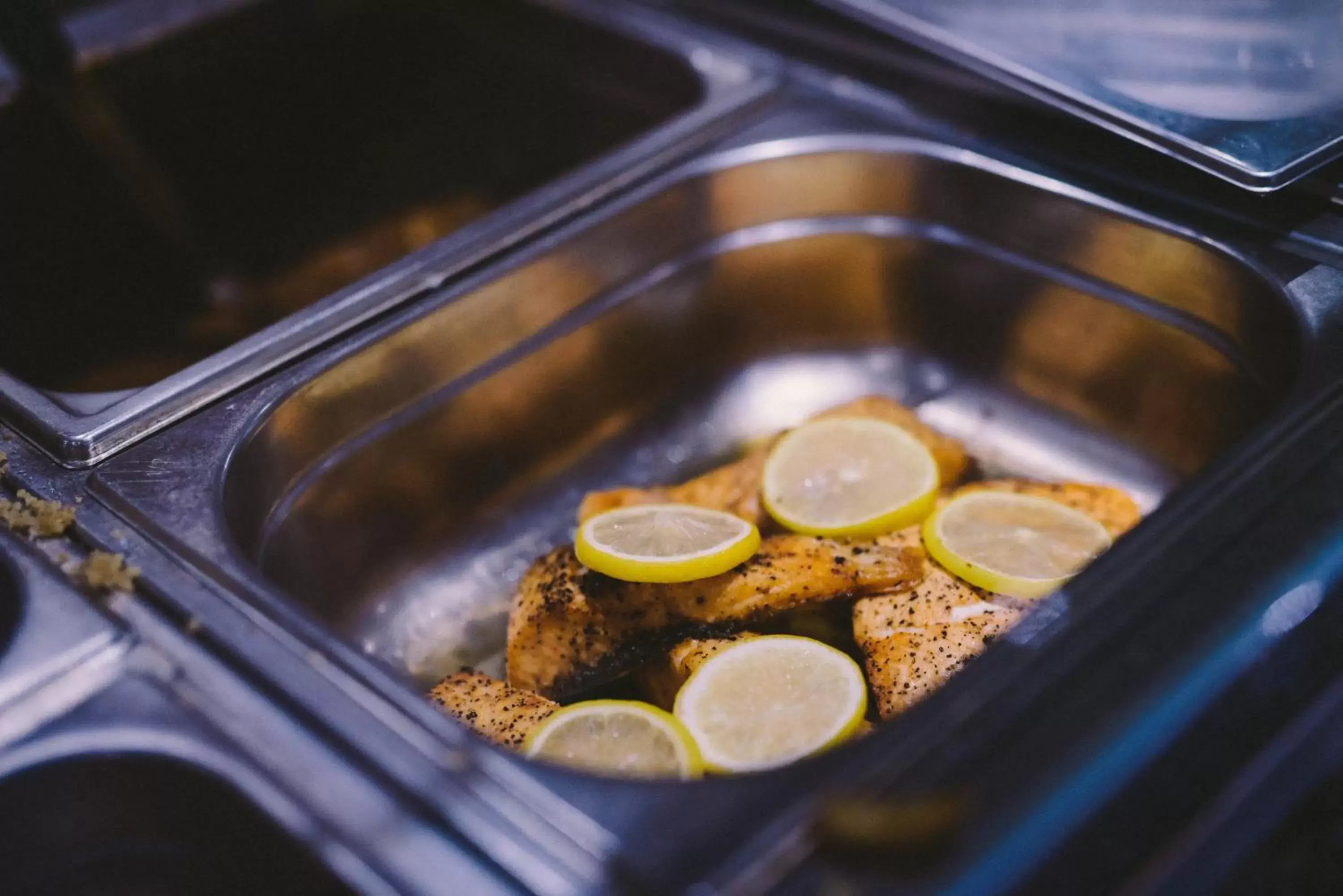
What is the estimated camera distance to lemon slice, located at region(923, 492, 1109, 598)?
51.1 inches

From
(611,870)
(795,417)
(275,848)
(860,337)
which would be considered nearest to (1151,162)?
(860,337)

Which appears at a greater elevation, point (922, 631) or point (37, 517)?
point (37, 517)

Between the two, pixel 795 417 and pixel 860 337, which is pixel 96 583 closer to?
pixel 795 417

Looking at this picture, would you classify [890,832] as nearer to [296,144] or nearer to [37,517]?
[37,517]

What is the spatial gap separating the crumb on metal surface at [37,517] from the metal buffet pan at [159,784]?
0.30 feet

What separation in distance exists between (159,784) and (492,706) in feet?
1.27

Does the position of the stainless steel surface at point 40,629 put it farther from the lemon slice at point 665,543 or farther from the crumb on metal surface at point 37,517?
the lemon slice at point 665,543

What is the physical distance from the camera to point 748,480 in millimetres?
1509

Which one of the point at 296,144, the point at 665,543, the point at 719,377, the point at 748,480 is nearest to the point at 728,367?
the point at 719,377

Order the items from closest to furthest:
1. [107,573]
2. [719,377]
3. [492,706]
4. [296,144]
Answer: [107,573], [492,706], [719,377], [296,144]

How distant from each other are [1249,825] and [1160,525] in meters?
0.26

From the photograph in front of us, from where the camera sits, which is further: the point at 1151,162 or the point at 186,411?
the point at 1151,162

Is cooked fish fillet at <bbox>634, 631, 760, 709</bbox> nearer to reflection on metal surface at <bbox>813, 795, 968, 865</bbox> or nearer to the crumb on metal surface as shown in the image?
reflection on metal surface at <bbox>813, 795, 968, 865</bbox>

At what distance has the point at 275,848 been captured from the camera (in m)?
0.87
